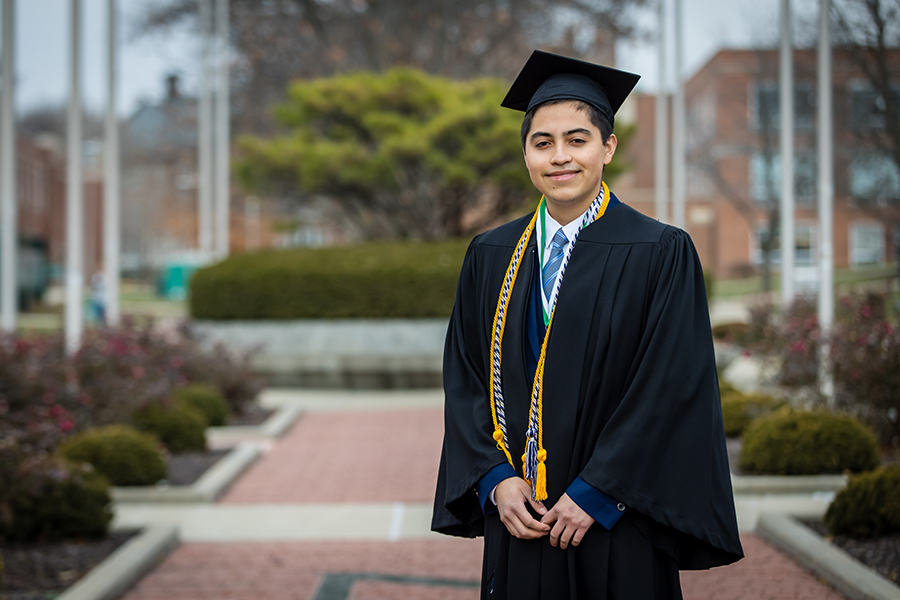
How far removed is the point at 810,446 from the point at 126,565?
16.2 ft

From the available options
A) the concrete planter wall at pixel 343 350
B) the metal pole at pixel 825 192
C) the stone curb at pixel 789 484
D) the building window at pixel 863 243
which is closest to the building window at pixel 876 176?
the metal pole at pixel 825 192

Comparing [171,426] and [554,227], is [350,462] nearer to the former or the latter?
[171,426]

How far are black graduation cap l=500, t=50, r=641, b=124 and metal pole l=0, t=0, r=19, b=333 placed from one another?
26.2 ft

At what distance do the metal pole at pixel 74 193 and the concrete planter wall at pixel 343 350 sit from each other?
4013 mm

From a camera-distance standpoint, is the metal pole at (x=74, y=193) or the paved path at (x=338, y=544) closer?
the paved path at (x=338, y=544)

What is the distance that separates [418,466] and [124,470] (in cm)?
272

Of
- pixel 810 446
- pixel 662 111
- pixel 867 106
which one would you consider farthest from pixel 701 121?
pixel 810 446

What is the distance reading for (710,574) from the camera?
16.5 ft

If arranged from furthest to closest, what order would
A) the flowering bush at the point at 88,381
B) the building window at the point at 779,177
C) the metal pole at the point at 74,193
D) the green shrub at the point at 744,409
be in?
the building window at the point at 779,177
the metal pole at the point at 74,193
the green shrub at the point at 744,409
the flowering bush at the point at 88,381

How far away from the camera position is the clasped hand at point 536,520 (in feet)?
7.82

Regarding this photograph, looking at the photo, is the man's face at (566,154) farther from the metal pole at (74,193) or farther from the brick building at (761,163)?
the metal pole at (74,193)

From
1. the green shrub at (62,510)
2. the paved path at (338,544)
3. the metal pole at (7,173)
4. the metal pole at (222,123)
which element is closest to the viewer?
the paved path at (338,544)

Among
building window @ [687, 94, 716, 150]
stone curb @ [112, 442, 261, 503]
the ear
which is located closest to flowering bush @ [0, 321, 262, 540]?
stone curb @ [112, 442, 261, 503]

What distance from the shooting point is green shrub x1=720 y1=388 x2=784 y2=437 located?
8540mm
